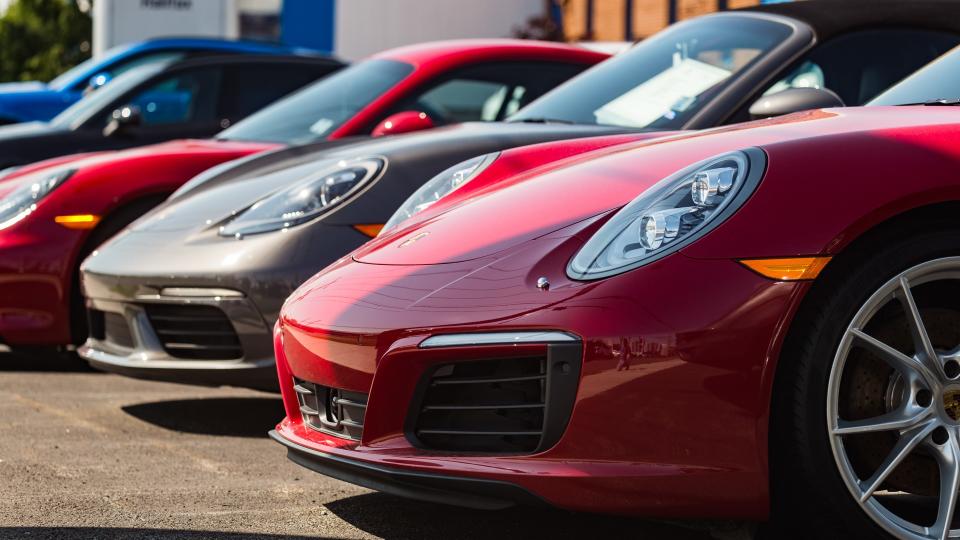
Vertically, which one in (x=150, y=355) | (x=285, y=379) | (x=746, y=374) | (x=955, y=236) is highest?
(x=955, y=236)

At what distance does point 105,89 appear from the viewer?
930cm

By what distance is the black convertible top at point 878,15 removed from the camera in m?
5.15

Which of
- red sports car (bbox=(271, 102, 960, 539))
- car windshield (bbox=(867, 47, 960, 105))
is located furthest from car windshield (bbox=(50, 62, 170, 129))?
red sports car (bbox=(271, 102, 960, 539))

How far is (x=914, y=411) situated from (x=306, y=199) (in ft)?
7.57

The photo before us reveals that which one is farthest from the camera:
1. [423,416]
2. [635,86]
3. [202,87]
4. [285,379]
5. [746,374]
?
[202,87]

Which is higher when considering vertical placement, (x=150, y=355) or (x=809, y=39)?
(x=809, y=39)

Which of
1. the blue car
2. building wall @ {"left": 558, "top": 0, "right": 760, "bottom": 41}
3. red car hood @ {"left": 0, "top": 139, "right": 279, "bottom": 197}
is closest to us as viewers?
red car hood @ {"left": 0, "top": 139, "right": 279, "bottom": 197}

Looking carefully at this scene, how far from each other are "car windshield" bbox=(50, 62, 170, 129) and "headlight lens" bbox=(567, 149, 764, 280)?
631 centimetres

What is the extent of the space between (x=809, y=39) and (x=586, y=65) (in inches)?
79.8

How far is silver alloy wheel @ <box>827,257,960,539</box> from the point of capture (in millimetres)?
2912

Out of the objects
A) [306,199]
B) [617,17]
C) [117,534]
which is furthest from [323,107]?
[617,17]

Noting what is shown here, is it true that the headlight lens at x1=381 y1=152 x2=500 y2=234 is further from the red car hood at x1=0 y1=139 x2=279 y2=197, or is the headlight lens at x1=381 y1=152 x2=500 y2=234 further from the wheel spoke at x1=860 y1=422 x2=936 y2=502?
the red car hood at x1=0 y1=139 x2=279 y2=197

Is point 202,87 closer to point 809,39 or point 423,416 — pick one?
point 809,39

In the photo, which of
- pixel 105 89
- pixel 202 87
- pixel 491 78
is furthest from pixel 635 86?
pixel 105 89
